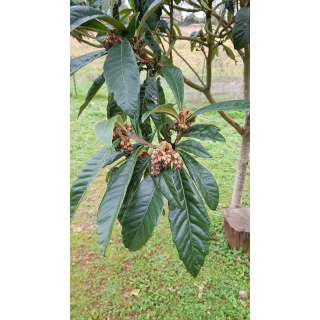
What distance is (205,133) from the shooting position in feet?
2.27

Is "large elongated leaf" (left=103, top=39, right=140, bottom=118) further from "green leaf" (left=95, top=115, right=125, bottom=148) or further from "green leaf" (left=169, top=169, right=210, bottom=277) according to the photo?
"green leaf" (left=169, top=169, right=210, bottom=277)

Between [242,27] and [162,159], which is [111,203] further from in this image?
[242,27]

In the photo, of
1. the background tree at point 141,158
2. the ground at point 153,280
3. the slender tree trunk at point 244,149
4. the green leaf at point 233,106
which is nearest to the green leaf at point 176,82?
the background tree at point 141,158

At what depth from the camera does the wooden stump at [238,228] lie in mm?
1992

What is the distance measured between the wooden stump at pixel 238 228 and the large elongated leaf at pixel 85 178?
1642 millimetres

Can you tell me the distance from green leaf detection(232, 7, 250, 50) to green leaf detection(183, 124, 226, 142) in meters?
0.38

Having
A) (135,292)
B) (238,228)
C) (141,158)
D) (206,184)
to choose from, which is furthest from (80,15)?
(238,228)

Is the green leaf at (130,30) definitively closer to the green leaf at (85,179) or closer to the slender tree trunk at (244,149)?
the green leaf at (85,179)

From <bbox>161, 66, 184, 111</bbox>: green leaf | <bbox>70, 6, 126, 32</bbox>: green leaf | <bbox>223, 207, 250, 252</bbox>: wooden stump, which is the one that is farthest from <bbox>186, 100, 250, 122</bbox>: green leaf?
<bbox>223, 207, 250, 252</bbox>: wooden stump

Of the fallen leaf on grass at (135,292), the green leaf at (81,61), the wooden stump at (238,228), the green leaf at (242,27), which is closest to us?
the green leaf at (81,61)

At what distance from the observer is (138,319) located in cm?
164

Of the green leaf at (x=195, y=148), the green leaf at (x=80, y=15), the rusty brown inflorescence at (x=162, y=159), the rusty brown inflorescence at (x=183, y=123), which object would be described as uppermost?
the green leaf at (x=80, y=15)

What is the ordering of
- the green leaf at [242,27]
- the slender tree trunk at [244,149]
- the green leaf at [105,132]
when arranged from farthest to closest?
the slender tree trunk at [244,149] → the green leaf at [242,27] → the green leaf at [105,132]

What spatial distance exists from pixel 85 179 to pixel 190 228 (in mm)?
287
